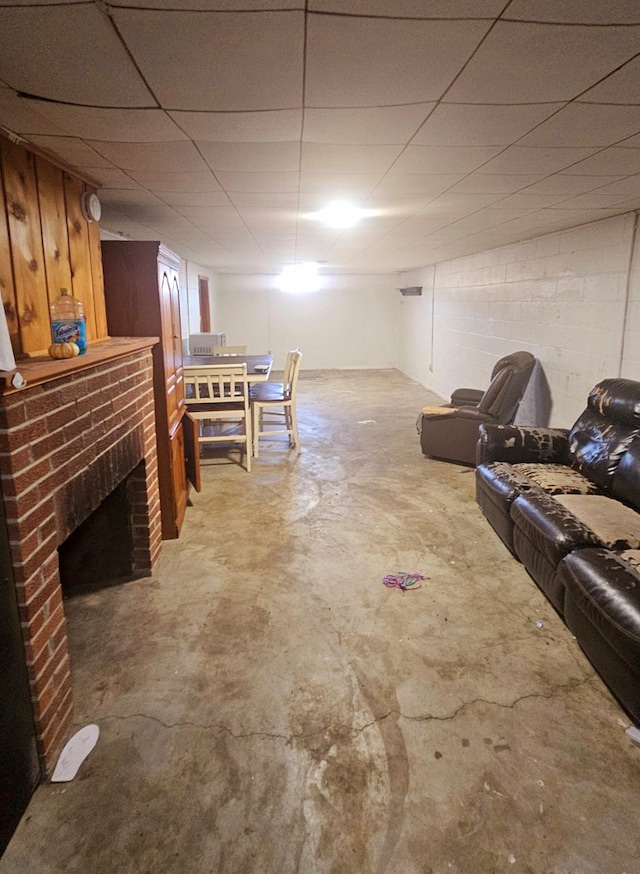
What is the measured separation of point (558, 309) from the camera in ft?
15.1

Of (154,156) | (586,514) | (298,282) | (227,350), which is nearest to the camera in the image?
(154,156)

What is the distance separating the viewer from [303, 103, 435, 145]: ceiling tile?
1.82 m

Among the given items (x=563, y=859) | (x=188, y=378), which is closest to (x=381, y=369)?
(x=188, y=378)

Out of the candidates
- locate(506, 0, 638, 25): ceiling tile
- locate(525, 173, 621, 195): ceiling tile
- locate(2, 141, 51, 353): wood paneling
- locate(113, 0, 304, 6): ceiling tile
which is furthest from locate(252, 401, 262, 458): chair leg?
locate(506, 0, 638, 25): ceiling tile

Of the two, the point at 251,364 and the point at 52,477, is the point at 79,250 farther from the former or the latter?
the point at 251,364

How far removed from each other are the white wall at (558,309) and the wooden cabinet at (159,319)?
317 centimetres

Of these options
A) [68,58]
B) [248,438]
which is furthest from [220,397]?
[68,58]

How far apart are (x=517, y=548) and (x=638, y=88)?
2.17 meters

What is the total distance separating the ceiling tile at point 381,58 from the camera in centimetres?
128

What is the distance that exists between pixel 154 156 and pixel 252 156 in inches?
Result: 17.6

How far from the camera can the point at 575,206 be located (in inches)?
136

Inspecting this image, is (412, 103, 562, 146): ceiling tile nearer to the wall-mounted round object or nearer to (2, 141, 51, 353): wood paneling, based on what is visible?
(2, 141, 51, 353): wood paneling

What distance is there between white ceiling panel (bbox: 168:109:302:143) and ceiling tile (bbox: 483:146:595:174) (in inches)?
38.6

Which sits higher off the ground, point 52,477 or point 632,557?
point 52,477
